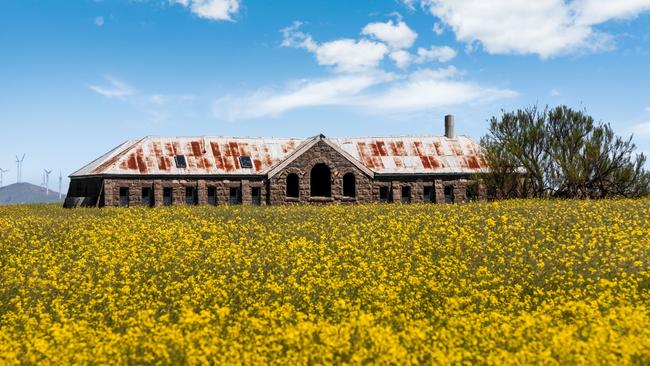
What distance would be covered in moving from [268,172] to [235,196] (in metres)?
2.74

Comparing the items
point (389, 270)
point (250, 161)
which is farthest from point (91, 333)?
point (250, 161)

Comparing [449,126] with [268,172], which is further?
[449,126]

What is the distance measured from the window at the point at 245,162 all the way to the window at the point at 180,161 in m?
3.59

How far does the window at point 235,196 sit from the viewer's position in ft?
138

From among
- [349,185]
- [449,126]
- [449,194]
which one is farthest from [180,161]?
[449,126]

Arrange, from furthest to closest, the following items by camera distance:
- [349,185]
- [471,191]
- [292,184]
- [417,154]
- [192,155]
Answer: [292,184], [417,154], [471,191], [349,185], [192,155]

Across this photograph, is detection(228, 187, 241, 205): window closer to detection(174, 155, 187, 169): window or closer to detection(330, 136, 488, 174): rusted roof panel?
detection(174, 155, 187, 169): window

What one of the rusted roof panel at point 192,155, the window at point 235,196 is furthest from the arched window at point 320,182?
the window at point 235,196

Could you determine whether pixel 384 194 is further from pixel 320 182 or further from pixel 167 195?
pixel 167 195

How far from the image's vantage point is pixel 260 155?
Result: 43906 millimetres

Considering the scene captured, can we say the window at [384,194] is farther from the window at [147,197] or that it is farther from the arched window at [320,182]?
the window at [147,197]

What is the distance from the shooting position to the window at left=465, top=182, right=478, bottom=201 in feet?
145

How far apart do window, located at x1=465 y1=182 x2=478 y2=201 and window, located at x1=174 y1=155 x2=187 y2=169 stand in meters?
18.9

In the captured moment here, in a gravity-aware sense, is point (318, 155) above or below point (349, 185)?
above
